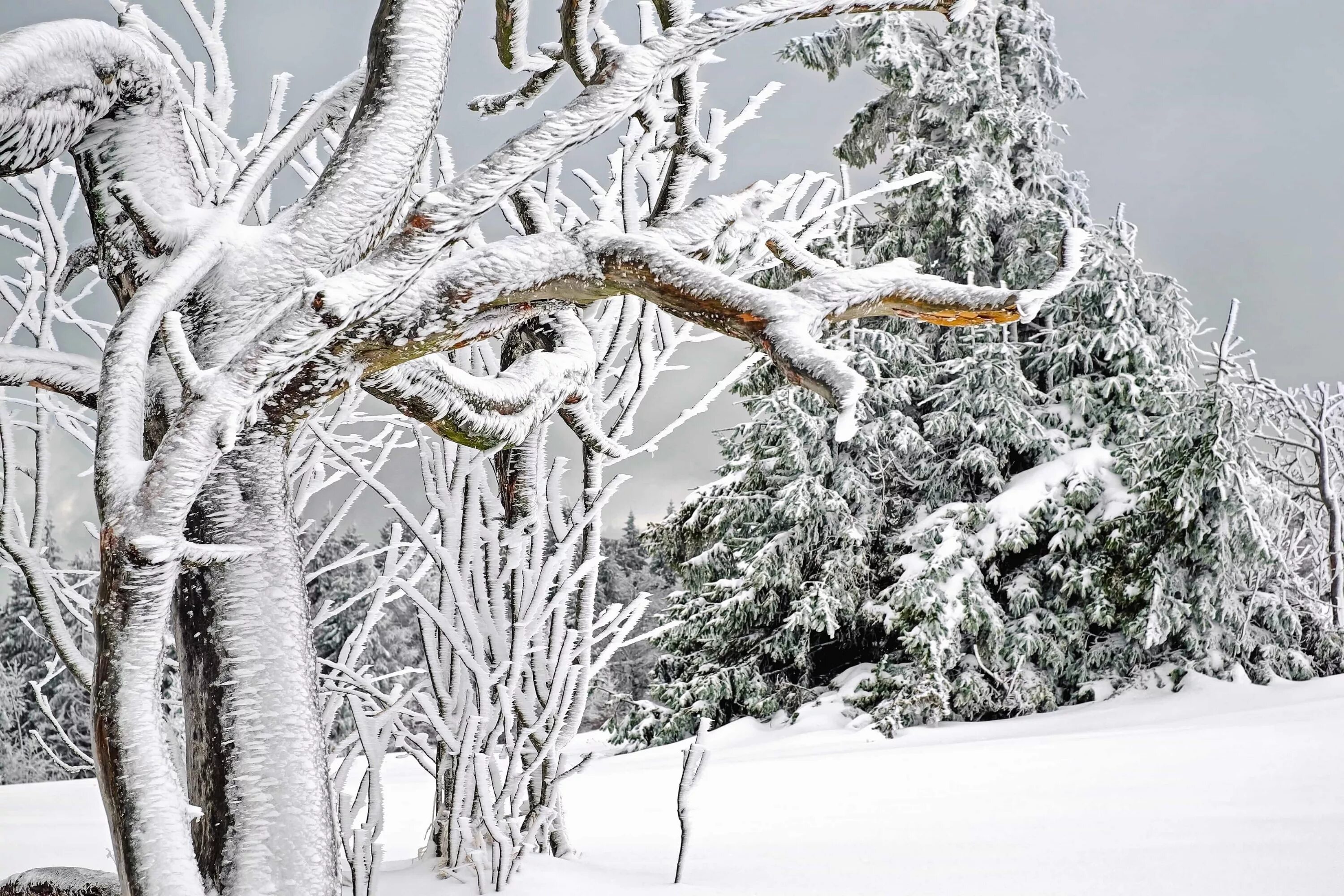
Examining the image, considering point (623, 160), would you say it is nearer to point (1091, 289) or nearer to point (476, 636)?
point (476, 636)

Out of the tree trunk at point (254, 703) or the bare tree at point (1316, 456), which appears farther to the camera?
the bare tree at point (1316, 456)

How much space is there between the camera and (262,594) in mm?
1690

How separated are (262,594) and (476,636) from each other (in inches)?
34.8

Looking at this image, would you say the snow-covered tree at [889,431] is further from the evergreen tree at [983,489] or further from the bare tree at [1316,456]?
the bare tree at [1316,456]

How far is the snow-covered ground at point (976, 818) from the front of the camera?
2488mm

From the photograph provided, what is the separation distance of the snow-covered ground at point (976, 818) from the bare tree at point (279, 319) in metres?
1.16

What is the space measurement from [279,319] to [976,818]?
3.23m

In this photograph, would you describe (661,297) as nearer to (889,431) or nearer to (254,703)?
(254,703)

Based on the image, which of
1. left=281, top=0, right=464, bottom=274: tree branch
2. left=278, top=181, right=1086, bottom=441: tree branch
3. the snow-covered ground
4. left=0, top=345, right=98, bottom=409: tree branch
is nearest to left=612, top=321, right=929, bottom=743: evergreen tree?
the snow-covered ground

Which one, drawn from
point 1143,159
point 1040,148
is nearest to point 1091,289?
point 1040,148

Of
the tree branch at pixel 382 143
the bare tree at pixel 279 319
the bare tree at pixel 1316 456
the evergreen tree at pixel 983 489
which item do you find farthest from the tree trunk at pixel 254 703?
the bare tree at pixel 1316 456

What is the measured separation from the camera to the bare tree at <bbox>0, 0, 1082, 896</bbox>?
4.65 feet

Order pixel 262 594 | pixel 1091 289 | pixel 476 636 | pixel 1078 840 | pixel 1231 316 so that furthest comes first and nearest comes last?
1. pixel 1091 289
2. pixel 1231 316
3. pixel 1078 840
4. pixel 476 636
5. pixel 262 594

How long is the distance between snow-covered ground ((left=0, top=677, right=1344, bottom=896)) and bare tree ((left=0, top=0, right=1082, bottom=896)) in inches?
45.7
